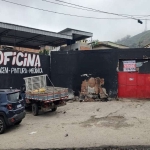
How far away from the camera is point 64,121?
1023 cm

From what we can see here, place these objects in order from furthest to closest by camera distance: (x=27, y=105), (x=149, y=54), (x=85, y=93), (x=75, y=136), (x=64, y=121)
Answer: (x=85, y=93) < (x=149, y=54) < (x=27, y=105) < (x=64, y=121) < (x=75, y=136)

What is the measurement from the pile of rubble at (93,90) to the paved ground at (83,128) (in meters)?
2.27

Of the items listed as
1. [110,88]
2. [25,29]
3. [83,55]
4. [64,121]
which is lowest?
[64,121]

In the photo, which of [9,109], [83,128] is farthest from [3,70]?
[83,128]

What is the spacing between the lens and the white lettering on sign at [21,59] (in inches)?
550

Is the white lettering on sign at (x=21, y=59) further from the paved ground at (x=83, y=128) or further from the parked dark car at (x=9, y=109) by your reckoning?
the parked dark car at (x=9, y=109)

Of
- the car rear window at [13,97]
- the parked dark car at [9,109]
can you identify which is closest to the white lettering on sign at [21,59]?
the car rear window at [13,97]

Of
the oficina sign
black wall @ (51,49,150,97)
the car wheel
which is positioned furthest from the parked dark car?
black wall @ (51,49,150,97)

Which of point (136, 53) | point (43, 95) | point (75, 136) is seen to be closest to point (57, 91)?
point (43, 95)

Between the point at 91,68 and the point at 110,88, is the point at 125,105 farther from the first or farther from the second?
the point at 91,68

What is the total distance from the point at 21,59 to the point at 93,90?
5.62m

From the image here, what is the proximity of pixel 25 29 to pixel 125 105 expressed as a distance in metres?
11.0

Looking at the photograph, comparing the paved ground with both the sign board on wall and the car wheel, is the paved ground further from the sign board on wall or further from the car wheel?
the sign board on wall

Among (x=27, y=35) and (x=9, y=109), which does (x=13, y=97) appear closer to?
(x=9, y=109)
